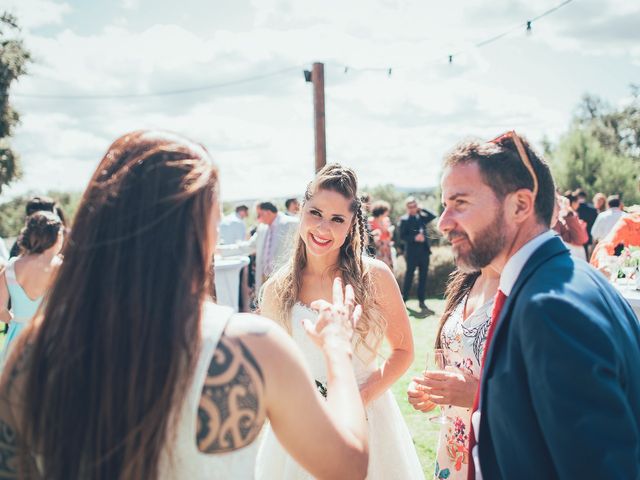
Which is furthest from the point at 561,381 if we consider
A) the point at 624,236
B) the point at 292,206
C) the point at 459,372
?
the point at 292,206

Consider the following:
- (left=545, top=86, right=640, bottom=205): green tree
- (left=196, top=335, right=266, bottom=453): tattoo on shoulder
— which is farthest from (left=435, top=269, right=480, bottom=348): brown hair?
(left=545, top=86, right=640, bottom=205): green tree

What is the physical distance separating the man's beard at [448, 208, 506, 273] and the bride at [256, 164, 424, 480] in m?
1.04

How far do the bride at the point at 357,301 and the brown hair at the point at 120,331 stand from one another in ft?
5.26

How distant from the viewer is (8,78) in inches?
985

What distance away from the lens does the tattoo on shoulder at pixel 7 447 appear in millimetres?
1228

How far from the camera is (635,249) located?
16.7ft

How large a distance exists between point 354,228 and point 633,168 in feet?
93.1

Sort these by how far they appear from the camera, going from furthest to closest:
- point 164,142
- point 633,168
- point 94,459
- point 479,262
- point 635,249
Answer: point 633,168, point 635,249, point 479,262, point 164,142, point 94,459

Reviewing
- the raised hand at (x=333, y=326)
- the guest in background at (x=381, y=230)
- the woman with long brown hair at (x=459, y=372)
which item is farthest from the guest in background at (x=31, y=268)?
the guest in background at (x=381, y=230)

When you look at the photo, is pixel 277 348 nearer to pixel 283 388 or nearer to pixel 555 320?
pixel 283 388

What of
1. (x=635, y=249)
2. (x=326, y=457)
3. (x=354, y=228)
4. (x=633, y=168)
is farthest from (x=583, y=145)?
(x=326, y=457)

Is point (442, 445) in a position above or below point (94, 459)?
below

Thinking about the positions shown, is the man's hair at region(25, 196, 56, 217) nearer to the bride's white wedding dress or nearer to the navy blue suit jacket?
the bride's white wedding dress

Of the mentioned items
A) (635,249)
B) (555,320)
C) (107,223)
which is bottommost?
(635,249)
